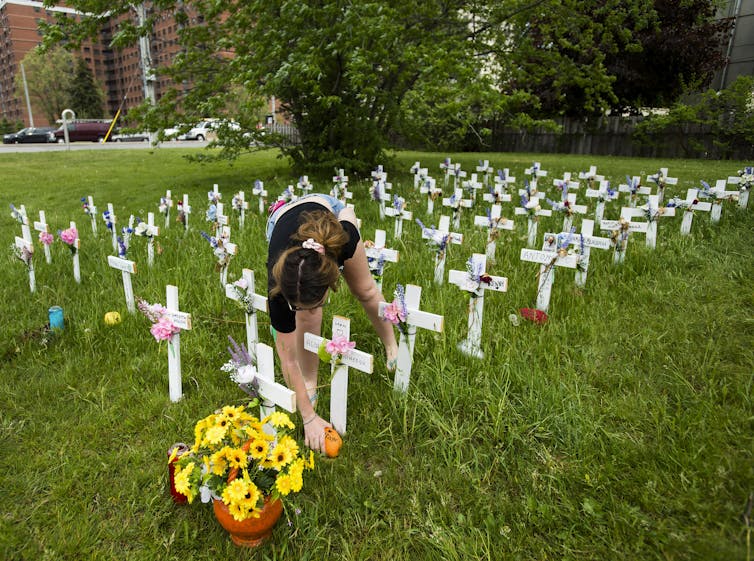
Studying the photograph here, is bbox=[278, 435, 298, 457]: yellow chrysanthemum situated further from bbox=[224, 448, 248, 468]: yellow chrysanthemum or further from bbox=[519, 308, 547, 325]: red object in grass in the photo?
bbox=[519, 308, 547, 325]: red object in grass

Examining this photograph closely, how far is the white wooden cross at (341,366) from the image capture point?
2109 millimetres

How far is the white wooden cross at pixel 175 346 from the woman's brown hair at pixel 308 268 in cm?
78

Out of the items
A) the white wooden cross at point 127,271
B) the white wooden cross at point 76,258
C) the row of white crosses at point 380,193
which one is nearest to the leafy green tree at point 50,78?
the row of white crosses at point 380,193

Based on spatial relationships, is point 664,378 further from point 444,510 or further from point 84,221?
point 84,221

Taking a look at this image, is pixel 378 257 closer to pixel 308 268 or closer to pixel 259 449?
pixel 308 268

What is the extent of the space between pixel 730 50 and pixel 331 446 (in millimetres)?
25185

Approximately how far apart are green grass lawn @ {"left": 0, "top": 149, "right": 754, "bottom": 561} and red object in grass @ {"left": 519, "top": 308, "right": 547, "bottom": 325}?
0.09 m

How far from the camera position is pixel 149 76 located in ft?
27.1

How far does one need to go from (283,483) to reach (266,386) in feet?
1.60

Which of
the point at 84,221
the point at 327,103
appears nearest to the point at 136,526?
the point at 84,221

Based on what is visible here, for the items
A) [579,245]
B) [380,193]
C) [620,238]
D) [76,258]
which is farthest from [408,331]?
[380,193]

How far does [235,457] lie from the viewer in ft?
5.49

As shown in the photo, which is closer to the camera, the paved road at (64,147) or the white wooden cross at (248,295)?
the white wooden cross at (248,295)

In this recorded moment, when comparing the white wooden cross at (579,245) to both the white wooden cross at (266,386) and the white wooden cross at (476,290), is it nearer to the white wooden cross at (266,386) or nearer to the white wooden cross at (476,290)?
the white wooden cross at (476,290)
